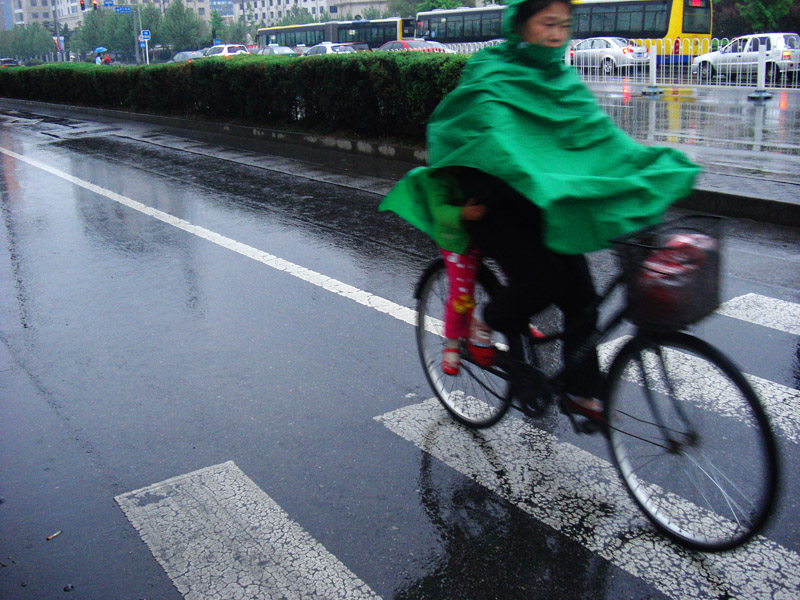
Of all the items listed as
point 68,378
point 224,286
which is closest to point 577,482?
point 68,378

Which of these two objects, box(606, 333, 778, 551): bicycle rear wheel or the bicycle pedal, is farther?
the bicycle pedal

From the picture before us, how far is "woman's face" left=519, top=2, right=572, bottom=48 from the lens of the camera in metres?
2.99

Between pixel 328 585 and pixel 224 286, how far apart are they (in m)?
3.79

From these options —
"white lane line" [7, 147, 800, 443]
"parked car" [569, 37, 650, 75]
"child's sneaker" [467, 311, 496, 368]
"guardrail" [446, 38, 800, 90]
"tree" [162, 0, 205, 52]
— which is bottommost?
"white lane line" [7, 147, 800, 443]

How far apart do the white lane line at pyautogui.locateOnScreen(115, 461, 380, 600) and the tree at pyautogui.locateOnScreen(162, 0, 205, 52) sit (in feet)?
319

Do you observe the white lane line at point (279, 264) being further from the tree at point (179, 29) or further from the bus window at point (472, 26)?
the tree at point (179, 29)

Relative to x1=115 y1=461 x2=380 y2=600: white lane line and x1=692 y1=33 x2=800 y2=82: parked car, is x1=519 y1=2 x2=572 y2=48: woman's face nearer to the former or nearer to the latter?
x1=115 y1=461 x2=380 y2=600: white lane line

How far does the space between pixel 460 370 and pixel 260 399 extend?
1.12 metres

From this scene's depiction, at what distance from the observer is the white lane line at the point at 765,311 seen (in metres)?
5.06

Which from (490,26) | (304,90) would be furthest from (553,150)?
(490,26)

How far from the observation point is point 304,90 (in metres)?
14.7

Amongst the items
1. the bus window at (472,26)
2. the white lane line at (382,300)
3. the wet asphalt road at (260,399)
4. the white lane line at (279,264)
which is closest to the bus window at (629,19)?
the bus window at (472,26)

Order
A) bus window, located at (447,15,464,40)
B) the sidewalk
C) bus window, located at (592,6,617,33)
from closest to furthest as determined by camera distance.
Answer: the sidewalk, bus window, located at (592,6,617,33), bus window, located at (447,15,464,40)

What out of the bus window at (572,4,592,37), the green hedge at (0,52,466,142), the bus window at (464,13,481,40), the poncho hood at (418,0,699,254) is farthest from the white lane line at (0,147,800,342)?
the bus window at (464,13,481,40)
